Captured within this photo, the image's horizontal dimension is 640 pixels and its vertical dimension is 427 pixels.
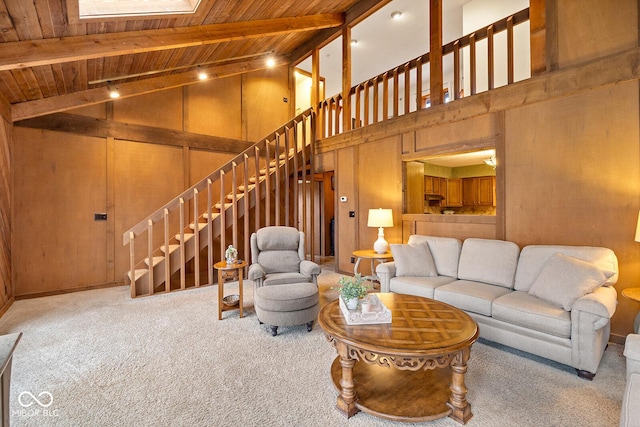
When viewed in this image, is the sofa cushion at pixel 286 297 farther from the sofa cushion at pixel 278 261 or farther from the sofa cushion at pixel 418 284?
the sofa cushion at pixel 418 284

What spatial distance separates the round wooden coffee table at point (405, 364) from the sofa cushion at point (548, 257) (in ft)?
4.03

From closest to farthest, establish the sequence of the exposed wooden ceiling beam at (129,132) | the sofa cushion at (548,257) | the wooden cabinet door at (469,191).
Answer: the sofa cushion at (548,257) < the exposed wooden ceiling beam at (129,132) < the wooden cabinet door at (469,191)

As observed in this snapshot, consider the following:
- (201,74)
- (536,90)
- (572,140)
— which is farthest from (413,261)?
(201,74)

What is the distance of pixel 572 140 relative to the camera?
3070 millimetres

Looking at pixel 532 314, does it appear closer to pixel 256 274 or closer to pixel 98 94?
pixel 256 274

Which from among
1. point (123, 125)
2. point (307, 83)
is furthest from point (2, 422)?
point (307, 83)

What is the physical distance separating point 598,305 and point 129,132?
6.64m

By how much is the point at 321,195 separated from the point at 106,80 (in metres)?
4.96

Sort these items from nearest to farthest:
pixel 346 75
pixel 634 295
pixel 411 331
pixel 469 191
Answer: pixel 411 331, pixel 634 295, pixel 346 75, pixel 469 191

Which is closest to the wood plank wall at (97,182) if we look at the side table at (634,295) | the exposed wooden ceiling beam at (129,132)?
the exposed wooden ceiling beam at (129,132)

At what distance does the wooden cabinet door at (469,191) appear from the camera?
23.0 feet

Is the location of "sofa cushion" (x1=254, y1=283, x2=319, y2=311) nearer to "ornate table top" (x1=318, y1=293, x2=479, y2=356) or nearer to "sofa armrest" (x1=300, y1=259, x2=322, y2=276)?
"sofa armrest" (x1=300, y1=259, x2=322, y2=276)

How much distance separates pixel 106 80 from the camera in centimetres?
444

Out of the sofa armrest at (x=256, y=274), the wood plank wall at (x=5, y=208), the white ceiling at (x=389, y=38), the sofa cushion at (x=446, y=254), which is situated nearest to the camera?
the sofa armrest at (x=256, y=274)
